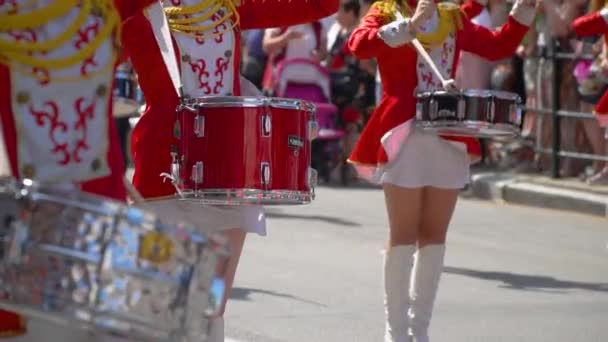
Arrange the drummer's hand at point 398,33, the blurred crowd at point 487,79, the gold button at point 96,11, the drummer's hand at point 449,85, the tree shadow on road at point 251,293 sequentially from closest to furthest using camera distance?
the gold button at point 96,11 < the drummer's hand at point 398,33 < the drummer's hand at point 449,85 < the tree shadow on road at point 251,293 < the blurred crowd at point 487,79

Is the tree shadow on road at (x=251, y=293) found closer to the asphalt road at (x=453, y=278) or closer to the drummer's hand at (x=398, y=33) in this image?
the asphalt road at (x=453, y=278)

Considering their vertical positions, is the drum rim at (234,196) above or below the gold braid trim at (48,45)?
below

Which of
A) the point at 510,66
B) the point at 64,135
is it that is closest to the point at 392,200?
the point at 64,135

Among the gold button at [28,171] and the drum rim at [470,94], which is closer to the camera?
the gold button at [28,171]

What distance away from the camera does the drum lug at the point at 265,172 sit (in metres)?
5.00

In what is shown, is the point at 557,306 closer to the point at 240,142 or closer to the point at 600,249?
the point at 600,249

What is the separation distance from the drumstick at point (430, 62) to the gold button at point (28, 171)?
2.78m

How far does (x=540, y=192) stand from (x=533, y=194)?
0.10 metres

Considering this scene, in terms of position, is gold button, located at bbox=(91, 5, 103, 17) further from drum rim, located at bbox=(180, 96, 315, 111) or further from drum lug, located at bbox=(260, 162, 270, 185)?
drum lug, located at bbox=(260, 162, 270, 185)

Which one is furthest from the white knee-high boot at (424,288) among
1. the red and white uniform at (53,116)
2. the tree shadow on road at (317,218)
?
the tree shadow on road at (317,218)

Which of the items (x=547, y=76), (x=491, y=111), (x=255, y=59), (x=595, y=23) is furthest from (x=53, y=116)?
(x=255, y=59)

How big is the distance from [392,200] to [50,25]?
116 inches

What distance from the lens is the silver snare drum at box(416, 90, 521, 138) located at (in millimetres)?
6465

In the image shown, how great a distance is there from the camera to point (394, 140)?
21.7 ft
